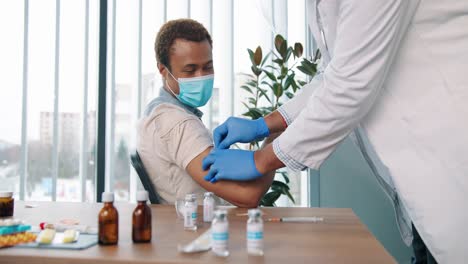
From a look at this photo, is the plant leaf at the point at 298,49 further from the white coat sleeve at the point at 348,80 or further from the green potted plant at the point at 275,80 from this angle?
the white coat sleeve at the point at 348,80

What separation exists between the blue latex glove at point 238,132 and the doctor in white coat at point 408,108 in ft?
0.88

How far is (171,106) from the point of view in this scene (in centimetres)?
152

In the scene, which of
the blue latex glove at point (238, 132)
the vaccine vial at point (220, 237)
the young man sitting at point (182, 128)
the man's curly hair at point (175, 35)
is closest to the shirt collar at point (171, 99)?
the young man sitting at point (182, 128)

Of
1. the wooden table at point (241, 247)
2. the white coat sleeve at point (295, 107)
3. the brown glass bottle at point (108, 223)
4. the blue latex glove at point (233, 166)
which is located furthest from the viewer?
the white coat sleeve at point (295, 107)

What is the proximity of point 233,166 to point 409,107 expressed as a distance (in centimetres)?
52

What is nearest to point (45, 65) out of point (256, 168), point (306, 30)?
point (306, 30)

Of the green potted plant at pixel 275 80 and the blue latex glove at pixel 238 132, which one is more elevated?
the green potted plant at pixel 275 80

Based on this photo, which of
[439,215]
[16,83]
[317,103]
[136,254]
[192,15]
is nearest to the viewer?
[136,254]

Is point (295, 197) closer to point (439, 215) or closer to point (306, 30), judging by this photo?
point (306, 30)

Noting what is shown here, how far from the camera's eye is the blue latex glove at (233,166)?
48.3 inches

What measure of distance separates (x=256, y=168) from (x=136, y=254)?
1.75 feet

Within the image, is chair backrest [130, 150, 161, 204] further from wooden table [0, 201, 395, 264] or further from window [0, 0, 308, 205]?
window [0, 0, 308, 205]

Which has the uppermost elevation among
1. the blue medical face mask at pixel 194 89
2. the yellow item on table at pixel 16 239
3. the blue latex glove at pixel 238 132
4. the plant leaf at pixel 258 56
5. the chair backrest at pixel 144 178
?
the plant leaf at pixel 258 56

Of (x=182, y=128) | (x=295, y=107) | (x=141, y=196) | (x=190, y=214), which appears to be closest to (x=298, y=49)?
(x=295, y=107)
